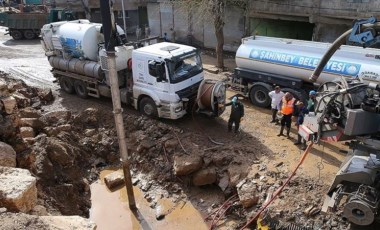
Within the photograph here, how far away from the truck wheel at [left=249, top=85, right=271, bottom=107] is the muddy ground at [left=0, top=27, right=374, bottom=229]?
284 mm

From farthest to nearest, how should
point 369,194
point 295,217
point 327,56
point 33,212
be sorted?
1. point 295,217
2. point 369,194
3. point 327,56
4. point 33,212

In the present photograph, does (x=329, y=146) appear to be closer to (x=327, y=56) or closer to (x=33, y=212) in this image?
(x=327, y=56)

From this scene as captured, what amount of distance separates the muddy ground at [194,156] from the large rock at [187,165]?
0.47 feet

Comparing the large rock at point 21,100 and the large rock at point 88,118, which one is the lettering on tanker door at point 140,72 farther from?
the large rock at point 21,100

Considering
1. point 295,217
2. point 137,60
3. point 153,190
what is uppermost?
point 137,60

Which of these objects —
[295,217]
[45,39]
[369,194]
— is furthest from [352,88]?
[45,39]

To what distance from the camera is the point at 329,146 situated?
10.2 m

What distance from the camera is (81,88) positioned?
13969 millimetres

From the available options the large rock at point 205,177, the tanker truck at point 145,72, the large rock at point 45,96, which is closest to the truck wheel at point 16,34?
the tanker truck at point 145,72

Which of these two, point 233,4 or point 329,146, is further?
point 233,4

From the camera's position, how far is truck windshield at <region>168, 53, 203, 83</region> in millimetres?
10633

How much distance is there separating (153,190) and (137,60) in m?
4.21

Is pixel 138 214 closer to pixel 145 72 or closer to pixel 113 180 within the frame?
pixel 113 180

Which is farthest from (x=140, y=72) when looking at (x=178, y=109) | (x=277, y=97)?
(x=277, y=97)
